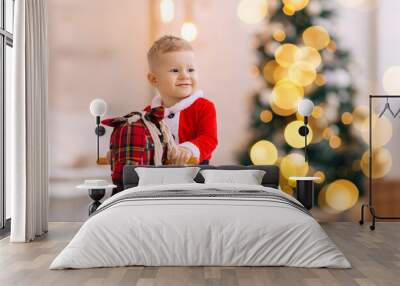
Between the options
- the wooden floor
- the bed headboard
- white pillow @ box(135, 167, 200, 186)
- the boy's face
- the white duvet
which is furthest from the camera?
the boy's face

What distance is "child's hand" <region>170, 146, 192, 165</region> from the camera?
730cm

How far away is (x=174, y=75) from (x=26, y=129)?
2068mm

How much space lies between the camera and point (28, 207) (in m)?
6.11

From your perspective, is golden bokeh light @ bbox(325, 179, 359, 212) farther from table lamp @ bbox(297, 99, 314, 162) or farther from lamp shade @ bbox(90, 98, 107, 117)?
lamp shade @ bbox(90, 98, 107, 117)

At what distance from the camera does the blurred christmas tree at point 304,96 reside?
7.43 metres

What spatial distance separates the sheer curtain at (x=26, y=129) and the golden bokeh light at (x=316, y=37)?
10.5 feet

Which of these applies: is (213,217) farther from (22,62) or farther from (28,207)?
(22,62)

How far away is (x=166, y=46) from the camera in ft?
24.6

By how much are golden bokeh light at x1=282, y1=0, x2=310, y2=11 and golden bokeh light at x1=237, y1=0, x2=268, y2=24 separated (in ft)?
0.90

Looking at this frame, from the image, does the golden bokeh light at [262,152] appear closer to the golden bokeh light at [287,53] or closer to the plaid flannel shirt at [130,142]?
the golden bokeh light at [287,53]

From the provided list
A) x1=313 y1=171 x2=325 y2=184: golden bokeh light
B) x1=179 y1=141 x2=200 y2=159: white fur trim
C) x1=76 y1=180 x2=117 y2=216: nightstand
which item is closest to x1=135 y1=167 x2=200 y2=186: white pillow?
x1=76 y1=180 x2=117 y2=216: nightstand

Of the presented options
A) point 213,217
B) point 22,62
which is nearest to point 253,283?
point 213,217

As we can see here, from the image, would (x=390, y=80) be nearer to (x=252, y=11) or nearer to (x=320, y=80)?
(x=320, y=80)

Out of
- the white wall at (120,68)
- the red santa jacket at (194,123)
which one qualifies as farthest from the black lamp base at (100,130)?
the red santa jacket at (194,123)
